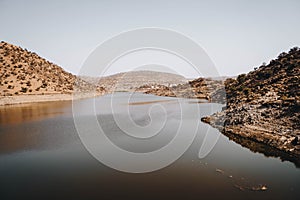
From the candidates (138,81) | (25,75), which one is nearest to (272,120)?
(25,75)

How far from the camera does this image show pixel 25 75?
62.3 meters

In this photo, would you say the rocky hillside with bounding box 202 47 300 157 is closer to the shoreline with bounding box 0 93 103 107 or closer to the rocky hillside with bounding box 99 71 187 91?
the shoreline with bounding box 0 93 103 107

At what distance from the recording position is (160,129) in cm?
2369

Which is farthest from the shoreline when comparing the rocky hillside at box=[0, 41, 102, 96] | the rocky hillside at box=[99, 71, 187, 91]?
the rocky hillside at box=[99, 71, 187, 91]

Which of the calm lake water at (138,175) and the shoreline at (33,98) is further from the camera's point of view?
the shoreline at (33,98)

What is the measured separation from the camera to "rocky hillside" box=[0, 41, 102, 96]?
55.8 m

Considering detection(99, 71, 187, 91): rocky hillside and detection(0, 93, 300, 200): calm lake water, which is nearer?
detection(0, 93, 300, 200): calm lake water

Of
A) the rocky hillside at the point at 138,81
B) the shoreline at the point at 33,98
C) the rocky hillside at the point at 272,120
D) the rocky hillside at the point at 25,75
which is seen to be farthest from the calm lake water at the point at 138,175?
the rocky hillside at the point at 138,81

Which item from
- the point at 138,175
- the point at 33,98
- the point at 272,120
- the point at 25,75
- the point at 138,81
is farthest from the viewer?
the point at 138,81

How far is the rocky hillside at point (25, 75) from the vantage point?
55844mm

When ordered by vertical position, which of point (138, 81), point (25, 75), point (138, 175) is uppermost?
point (138, 81)

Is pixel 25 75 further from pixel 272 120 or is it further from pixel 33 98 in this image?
pixel 272 120

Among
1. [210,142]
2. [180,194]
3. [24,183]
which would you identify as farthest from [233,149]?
[24,183]

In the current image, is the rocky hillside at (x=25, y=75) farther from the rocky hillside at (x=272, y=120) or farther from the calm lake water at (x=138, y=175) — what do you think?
the rocky hillside at (x=272, y=120)
